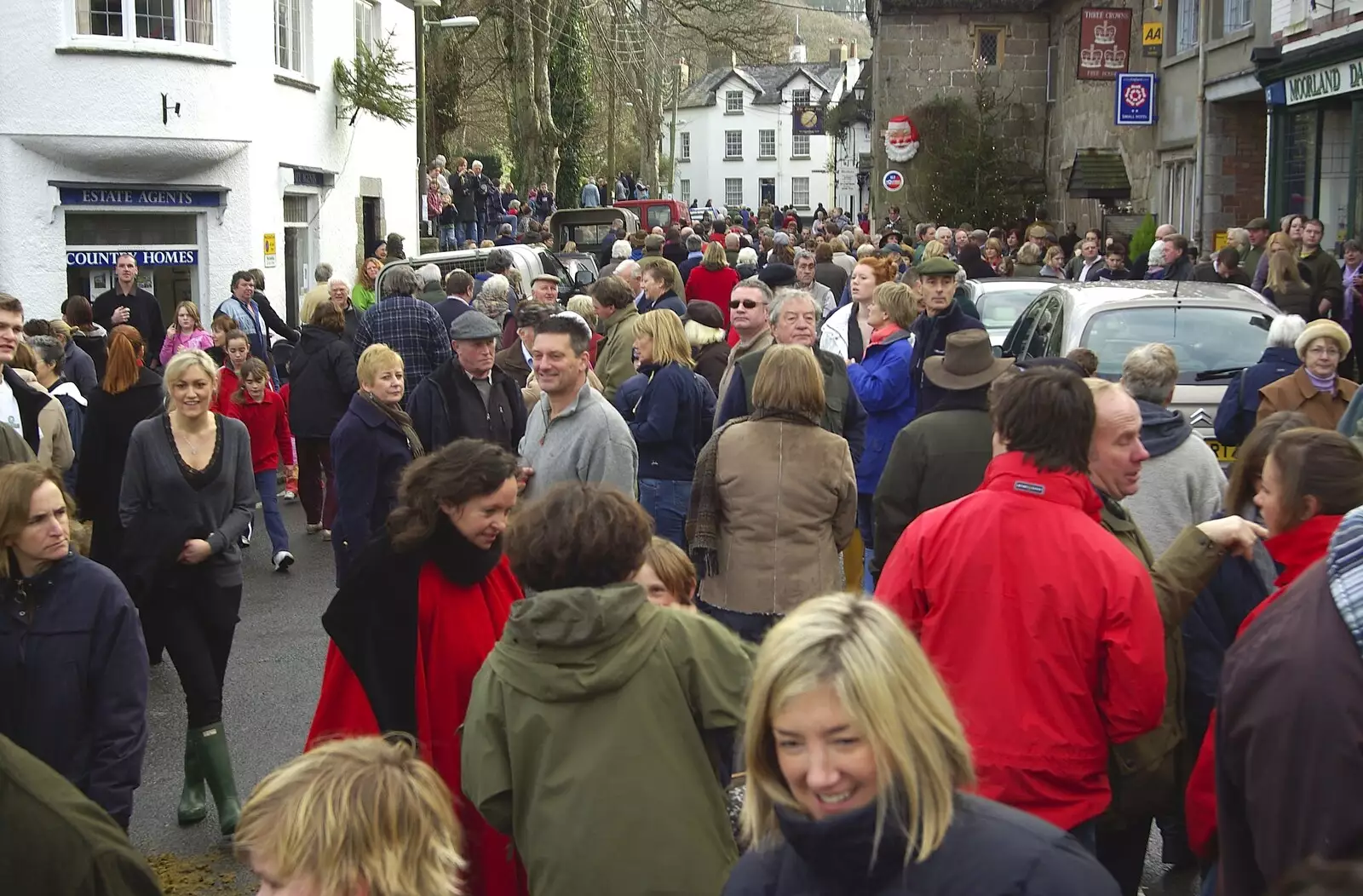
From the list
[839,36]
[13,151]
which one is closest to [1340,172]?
[13,151]

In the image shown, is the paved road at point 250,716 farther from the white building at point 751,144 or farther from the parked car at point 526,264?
the white building at point 751,144

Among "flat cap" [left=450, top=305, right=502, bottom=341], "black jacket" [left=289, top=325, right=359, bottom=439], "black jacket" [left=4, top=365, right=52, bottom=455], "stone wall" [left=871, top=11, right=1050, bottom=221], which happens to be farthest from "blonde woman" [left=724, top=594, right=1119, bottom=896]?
"stone wall" [left=871, top=11, right=1050, bottom=221]

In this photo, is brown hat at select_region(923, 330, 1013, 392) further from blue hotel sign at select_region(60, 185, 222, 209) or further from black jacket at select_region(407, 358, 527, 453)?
blue hotel sign at select_region(60, 185, 222, 209)

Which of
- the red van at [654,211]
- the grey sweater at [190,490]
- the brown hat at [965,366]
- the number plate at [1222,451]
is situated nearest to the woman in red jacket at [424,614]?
the grey sweater at [190,490]

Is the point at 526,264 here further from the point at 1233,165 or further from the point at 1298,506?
the point at 1298,506

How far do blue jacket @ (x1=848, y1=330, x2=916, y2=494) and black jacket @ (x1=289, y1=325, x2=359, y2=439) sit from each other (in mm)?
4697

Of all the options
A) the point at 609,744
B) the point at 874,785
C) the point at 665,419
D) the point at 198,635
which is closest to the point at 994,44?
the point at 665,419

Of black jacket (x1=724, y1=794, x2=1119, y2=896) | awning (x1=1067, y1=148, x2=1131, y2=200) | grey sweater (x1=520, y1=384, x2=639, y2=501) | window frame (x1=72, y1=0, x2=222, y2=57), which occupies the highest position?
window frame (x1=72, y1=0, x2=222, y2=57)

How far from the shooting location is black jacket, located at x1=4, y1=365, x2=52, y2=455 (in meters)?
8.48

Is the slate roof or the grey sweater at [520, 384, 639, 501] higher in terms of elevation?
the slate roof

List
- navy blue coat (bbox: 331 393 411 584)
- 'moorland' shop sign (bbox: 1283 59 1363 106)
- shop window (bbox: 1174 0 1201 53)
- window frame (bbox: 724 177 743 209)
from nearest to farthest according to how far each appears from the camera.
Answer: navy blue coat (bbox: 331 393 411 584), 'moorland' shop sign (bbox: 1283 59 1363 106), shop window (bbox: 1174 0 1201 53), window frame (bbox: 724 177 743 209)

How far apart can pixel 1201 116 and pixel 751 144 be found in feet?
257

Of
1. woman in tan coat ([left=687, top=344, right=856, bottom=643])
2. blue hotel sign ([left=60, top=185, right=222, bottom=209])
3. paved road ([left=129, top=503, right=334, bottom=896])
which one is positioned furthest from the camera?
blue hotel sign ([left=60, top=185, right=222, bottom=209])

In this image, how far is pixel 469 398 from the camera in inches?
320
